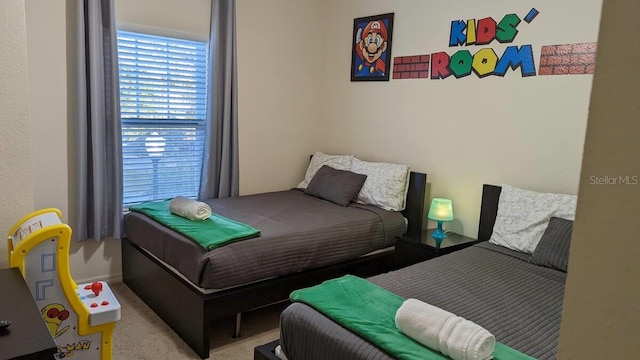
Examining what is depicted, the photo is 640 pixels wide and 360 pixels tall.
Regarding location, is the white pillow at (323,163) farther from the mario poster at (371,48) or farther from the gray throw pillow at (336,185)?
the mario poster at (371,48)

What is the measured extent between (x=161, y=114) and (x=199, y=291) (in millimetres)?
1641

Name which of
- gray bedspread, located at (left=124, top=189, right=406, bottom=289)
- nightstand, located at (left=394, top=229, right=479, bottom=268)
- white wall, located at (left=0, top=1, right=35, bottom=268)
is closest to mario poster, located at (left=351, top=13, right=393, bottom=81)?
gray bedspread, located at (left=124, top=189, right=406, bottom=289)

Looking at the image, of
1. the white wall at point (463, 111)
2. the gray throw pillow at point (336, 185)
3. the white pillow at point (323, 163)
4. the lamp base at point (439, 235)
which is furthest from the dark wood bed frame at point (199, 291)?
the white pillow at point (323, 163)

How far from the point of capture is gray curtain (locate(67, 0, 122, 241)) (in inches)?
121

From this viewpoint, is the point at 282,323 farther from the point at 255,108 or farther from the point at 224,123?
the point at 255,108

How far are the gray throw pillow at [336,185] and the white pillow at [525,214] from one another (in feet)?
3.84

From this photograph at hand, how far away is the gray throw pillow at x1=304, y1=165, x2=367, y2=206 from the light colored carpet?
1.03 metres

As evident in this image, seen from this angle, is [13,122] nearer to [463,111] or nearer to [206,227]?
[206,227]

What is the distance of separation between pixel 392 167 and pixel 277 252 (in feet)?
4.56

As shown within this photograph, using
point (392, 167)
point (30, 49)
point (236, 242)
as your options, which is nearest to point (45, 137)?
point (30, 49)

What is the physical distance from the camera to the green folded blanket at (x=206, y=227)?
2.68 meters

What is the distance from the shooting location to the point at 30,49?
2.96m

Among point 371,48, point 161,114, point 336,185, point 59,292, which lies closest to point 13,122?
point 59,292

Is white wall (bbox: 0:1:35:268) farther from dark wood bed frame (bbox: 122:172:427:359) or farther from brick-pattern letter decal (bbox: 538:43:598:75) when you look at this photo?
brick-pattern letter decal (bbox: 538:43:598:75)
